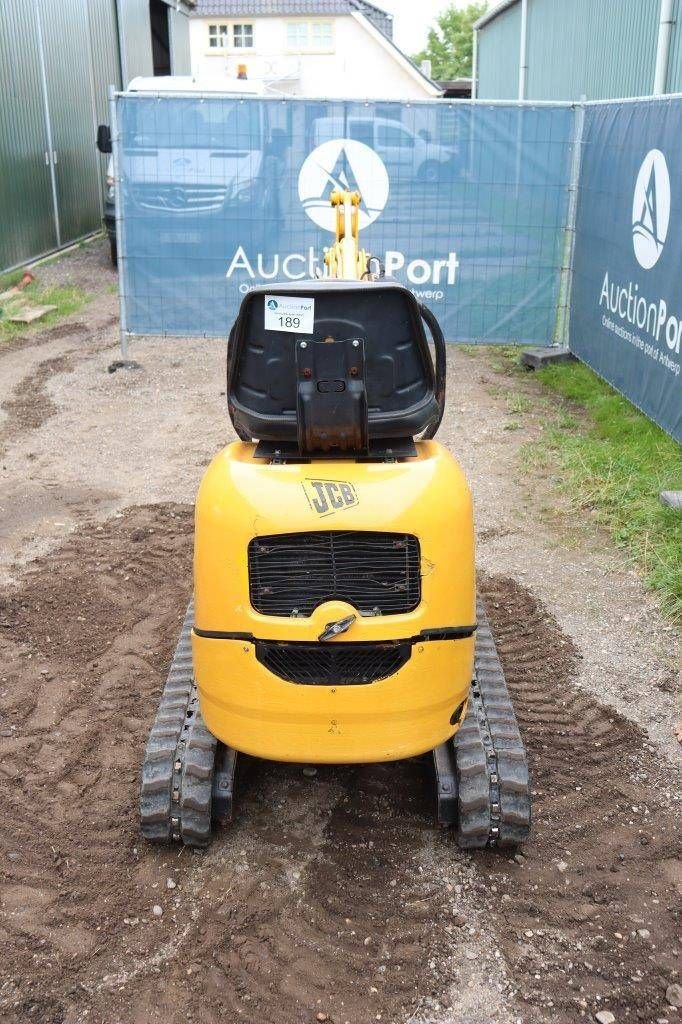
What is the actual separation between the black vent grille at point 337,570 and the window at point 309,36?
52063 millimetres

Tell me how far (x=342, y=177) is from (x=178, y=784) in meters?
7.28

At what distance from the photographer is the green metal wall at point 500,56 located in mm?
24344

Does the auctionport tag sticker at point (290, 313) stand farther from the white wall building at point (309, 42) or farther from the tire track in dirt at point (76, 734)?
the white wall building at point (309, 42)

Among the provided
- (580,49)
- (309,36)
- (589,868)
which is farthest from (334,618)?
(309,36)

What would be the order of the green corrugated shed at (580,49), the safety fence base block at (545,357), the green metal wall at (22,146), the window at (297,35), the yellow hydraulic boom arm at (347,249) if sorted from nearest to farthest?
the yellow hydraulic boom arm at (347,249), the safety fence base block at (545,357), the green corrugated shed at (580,49), the green metal wall at (22,146), the window at (297,35)

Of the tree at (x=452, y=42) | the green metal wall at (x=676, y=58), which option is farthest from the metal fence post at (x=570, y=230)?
the tree at (x=452, y=42)

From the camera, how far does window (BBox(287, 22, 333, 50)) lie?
50.2 meters

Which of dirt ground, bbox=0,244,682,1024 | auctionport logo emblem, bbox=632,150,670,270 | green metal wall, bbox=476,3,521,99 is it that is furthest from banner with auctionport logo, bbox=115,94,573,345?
green metal wall, bbox=476,3,521,99

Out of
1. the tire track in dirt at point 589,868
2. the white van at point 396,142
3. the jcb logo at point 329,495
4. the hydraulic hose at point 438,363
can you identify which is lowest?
the tire track in dirt at point 589,868

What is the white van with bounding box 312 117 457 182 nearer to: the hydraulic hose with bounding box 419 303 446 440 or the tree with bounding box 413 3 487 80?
the hydraulic hose with bounding box 419 303 446 440

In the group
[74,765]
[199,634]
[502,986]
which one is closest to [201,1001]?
[502,986]

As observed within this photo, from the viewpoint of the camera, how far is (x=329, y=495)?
3246 millimetres

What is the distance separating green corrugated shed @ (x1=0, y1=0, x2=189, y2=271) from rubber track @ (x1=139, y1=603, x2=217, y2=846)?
12.6 meters

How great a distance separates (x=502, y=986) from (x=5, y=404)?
7643mm
